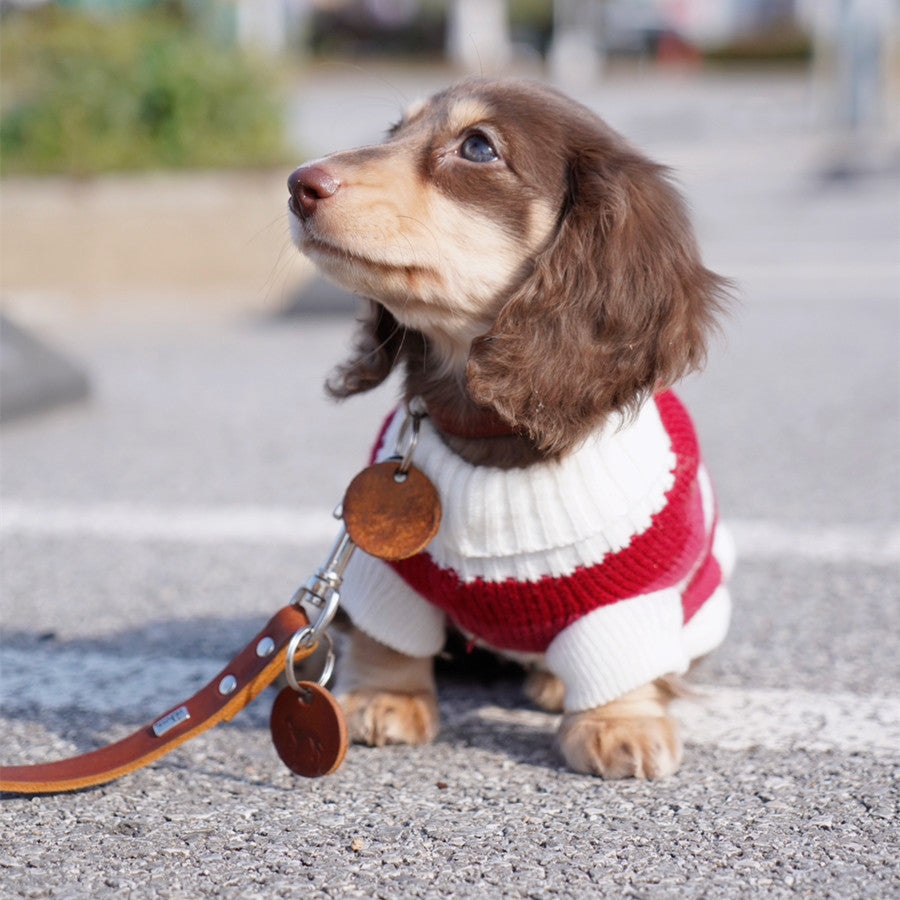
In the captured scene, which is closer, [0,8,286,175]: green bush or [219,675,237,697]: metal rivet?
[219,675,237,697]: metal rivet

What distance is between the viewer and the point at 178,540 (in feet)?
11.5

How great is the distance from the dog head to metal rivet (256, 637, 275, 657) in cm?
53

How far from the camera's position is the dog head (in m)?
2.06

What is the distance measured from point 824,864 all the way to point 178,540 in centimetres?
215

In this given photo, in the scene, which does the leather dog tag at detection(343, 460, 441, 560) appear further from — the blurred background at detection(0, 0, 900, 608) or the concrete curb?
the concrete curb

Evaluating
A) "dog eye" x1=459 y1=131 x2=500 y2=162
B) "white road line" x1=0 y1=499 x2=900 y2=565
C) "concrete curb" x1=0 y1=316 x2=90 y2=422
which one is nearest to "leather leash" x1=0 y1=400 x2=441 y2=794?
"dog eye" x1=459 y1=131 x2=500 y2=162

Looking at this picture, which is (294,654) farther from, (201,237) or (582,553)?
(201,237)

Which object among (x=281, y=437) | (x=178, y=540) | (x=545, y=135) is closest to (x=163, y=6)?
(x=281, y=437)

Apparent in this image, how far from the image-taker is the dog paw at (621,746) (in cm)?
214

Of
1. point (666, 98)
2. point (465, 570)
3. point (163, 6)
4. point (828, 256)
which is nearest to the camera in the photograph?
point (465, 570)

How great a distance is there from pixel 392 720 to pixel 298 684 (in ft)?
0.98

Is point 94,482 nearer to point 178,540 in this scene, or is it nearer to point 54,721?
point 178,540

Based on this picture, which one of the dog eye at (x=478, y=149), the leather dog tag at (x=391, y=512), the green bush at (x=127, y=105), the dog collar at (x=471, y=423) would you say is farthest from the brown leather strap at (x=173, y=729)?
the green bush at (x=127, y=105)

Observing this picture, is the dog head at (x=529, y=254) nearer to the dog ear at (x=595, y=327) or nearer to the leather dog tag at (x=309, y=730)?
the dog ear at (x=595, y=327)
